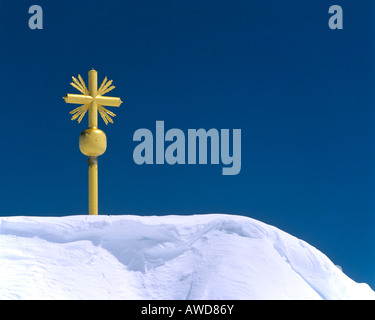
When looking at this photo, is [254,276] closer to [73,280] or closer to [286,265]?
[286,265]

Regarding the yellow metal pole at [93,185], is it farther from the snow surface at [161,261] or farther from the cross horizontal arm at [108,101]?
the snow surface at [161,261]

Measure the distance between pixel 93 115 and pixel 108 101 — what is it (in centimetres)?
50

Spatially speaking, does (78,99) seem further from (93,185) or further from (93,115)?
(93,185)

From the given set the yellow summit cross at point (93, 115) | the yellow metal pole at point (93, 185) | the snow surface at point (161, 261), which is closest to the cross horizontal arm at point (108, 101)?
the yellow summit cross at point (93, 115)

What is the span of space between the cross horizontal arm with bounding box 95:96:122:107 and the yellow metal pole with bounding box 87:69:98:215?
0.37 feet

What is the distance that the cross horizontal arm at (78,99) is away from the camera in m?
10.7

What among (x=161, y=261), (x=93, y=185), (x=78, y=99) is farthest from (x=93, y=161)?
(x=161, y=261)

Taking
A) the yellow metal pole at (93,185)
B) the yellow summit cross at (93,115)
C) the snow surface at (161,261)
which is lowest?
the snow surface at (161,261)

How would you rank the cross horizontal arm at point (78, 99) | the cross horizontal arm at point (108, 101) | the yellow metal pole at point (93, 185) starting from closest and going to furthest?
the yellow metal pole at point (93, 185)
the cross horizontal arm at point (78, 99)
the cross horizontal arm at point (108, 101)

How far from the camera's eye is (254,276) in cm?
675

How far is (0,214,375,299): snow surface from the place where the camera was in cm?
653
